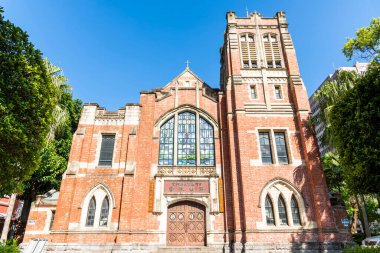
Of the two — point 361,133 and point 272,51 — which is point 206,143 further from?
point 272,51

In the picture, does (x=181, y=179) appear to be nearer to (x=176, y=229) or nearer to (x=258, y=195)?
(x=176, y=229)

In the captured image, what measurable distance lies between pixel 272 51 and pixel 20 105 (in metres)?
18.9

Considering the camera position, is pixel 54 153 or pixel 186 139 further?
pixel 54 153

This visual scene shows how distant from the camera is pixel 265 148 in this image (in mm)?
17734

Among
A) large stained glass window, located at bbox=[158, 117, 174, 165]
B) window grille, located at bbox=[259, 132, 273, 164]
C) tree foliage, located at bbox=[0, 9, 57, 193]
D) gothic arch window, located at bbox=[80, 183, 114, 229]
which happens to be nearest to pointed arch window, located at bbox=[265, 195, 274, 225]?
window grille, located at bbox=[259, 132, 273, 164]

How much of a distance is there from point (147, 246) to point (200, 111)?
1031 cm

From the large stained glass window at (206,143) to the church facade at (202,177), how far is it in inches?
3.0

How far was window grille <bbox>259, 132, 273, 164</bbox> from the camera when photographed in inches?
683

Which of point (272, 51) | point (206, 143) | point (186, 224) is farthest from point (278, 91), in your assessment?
point (186, 224)

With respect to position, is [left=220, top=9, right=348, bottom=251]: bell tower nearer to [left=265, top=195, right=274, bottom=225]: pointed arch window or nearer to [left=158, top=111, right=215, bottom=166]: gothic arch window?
[left=265, top=195, right=274, bottom=225]: pointed arch window

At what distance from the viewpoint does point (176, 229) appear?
52.9ft

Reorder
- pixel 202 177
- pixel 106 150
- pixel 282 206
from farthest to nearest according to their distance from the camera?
1. pixel 106 150
2. pixel 202 177
3. pixel 282 206

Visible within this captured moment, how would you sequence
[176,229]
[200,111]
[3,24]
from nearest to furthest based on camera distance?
[3,24], [176,229], [200,111]

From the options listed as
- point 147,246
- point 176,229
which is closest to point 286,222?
point 176,229
